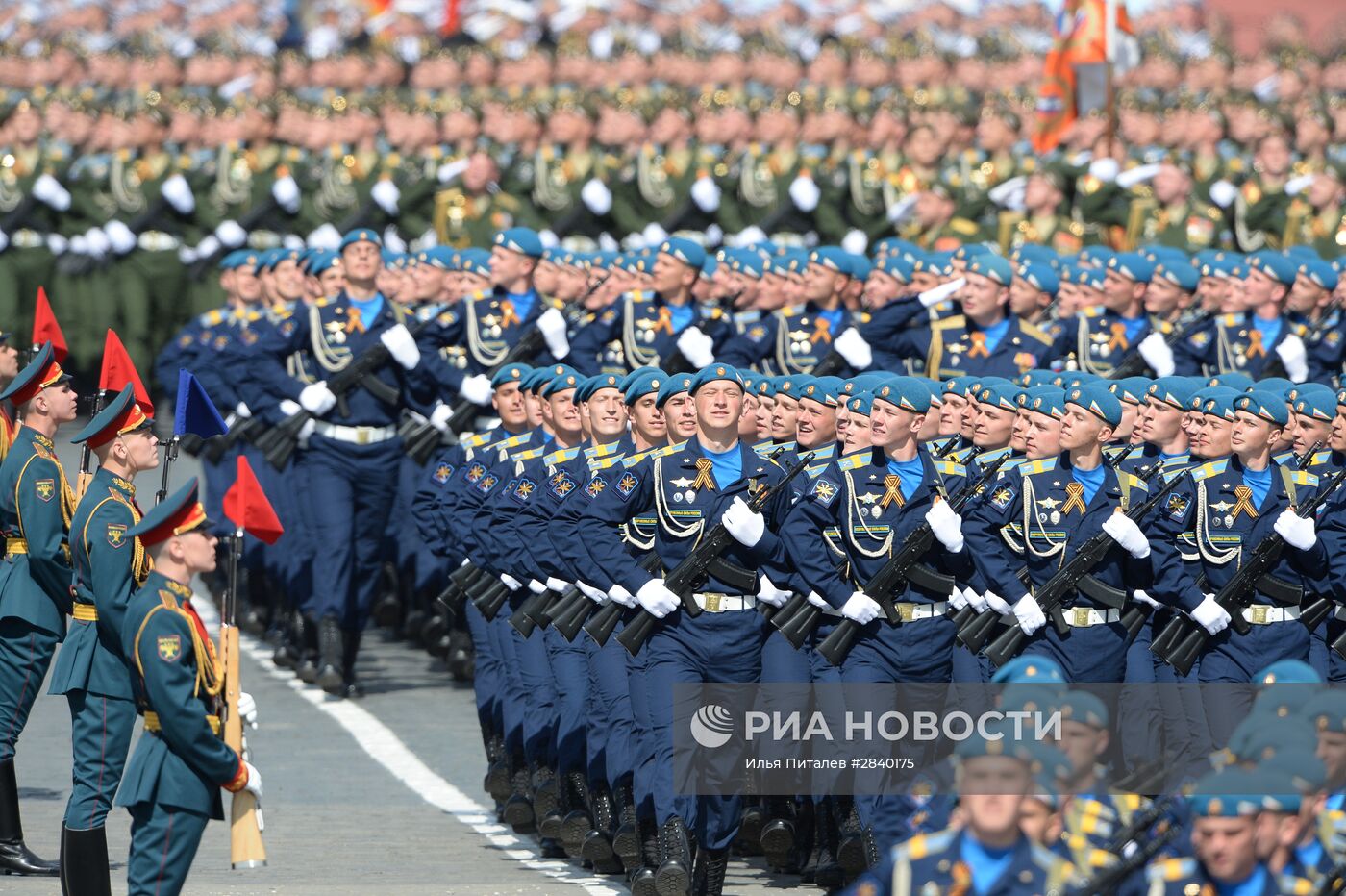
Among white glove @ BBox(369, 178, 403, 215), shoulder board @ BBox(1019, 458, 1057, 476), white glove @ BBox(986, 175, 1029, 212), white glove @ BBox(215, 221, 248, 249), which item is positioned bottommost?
white glove @ BBox(215, 221, 248, 249)

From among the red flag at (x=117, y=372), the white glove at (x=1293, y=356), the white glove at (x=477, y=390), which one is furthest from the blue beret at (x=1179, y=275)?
the red flag at (x=117, y=372)

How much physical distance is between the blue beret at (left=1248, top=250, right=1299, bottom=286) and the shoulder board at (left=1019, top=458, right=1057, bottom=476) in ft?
16.6

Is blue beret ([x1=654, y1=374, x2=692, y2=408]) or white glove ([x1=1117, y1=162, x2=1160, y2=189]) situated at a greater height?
blue beret ([x1=654, y1=374, x2=692, y2=408])

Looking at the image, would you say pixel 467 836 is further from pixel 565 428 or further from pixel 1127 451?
pixel 1127 451

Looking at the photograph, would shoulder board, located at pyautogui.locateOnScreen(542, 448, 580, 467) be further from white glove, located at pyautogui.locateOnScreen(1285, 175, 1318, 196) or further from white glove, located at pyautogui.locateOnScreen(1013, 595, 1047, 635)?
white glove, located at pyautogui.locateOnScreen(1285, 175, 1318, 196)

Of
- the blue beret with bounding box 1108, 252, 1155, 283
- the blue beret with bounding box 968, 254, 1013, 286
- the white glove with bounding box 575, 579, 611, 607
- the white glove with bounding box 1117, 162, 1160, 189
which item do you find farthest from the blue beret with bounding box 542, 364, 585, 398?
the white glove with bounding box 1117, 162, 1160, 189

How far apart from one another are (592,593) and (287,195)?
12.6m

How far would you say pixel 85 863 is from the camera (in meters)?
10.6

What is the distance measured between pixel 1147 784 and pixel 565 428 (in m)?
3.25

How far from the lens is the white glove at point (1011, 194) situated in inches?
848

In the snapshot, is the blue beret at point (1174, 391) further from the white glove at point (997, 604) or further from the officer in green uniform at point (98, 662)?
the officer in green uniform at point (98, 662)

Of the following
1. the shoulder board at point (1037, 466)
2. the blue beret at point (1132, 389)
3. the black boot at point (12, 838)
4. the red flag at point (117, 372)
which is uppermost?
the red flag at point (117, 372)

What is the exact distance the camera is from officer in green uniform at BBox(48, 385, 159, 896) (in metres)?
10.5

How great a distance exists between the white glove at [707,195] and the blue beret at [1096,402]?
38.2ft
